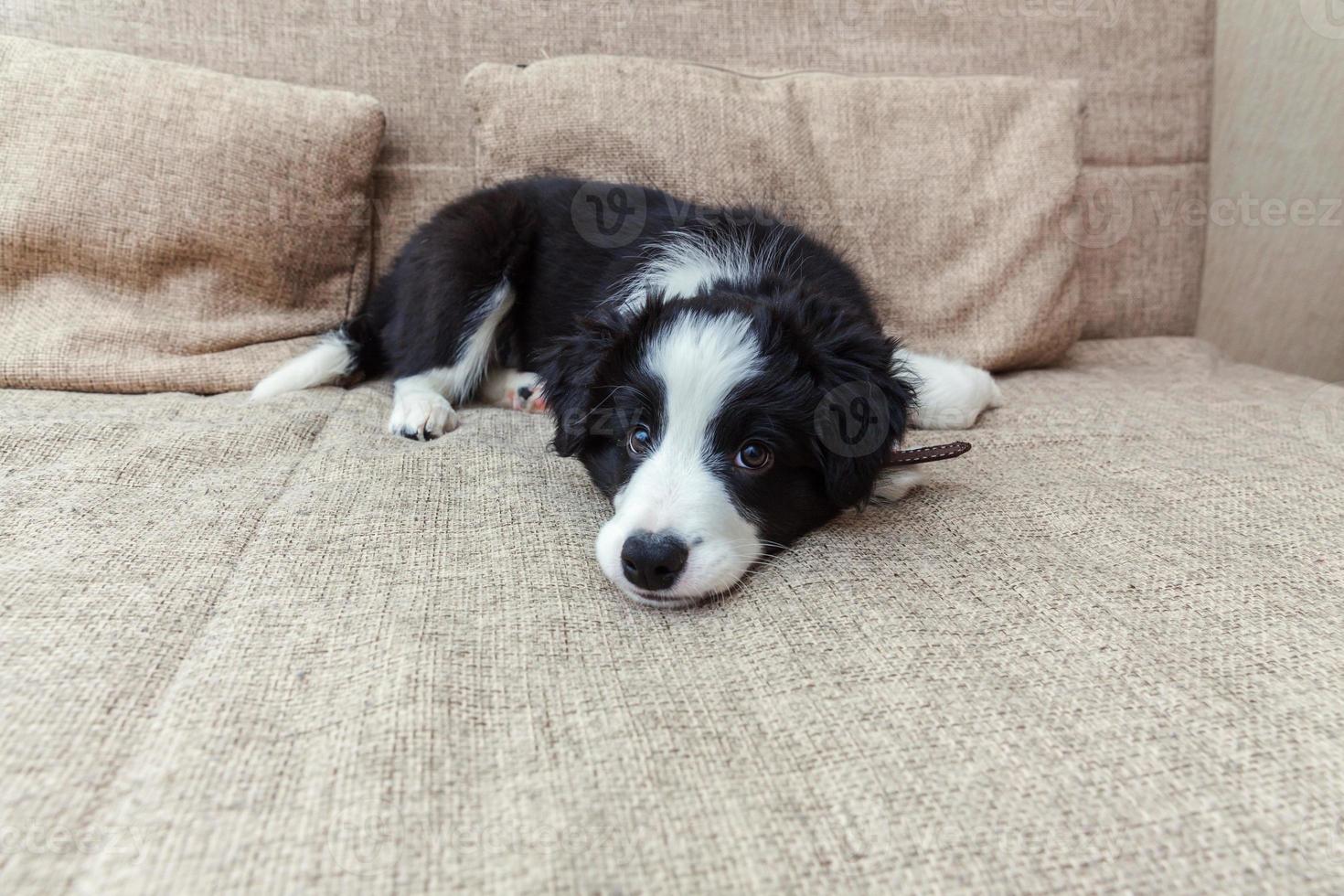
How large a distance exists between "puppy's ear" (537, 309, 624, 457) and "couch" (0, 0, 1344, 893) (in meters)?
0.10

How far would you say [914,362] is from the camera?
6.68ft

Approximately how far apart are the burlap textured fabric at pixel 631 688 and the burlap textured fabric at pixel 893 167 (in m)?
0.92

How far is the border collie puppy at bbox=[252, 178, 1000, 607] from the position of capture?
4.13 ft

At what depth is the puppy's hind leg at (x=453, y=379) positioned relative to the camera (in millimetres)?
1811

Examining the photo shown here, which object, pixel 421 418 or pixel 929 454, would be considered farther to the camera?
pixel 421 418

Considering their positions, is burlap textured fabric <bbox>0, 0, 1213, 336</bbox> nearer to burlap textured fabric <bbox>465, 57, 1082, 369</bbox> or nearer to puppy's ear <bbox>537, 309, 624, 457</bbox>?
burlap textured fabric <bbox>465, 57, 1082, 369</bbox>

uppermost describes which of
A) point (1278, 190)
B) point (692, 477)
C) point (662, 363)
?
point (1278, 190)

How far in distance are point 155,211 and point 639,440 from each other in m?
1.37

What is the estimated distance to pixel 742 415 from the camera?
4.25 feet

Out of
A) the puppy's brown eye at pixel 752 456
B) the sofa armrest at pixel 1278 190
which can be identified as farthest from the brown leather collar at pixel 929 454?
the sofa armrest at pixel 1278 190

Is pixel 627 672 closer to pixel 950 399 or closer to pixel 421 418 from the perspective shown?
pixel 421 418

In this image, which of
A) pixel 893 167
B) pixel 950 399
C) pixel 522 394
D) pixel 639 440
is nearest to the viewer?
pixel 639 440

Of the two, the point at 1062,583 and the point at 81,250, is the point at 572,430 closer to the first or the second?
the point at 1062,583

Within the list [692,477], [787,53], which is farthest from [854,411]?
[787,53]
